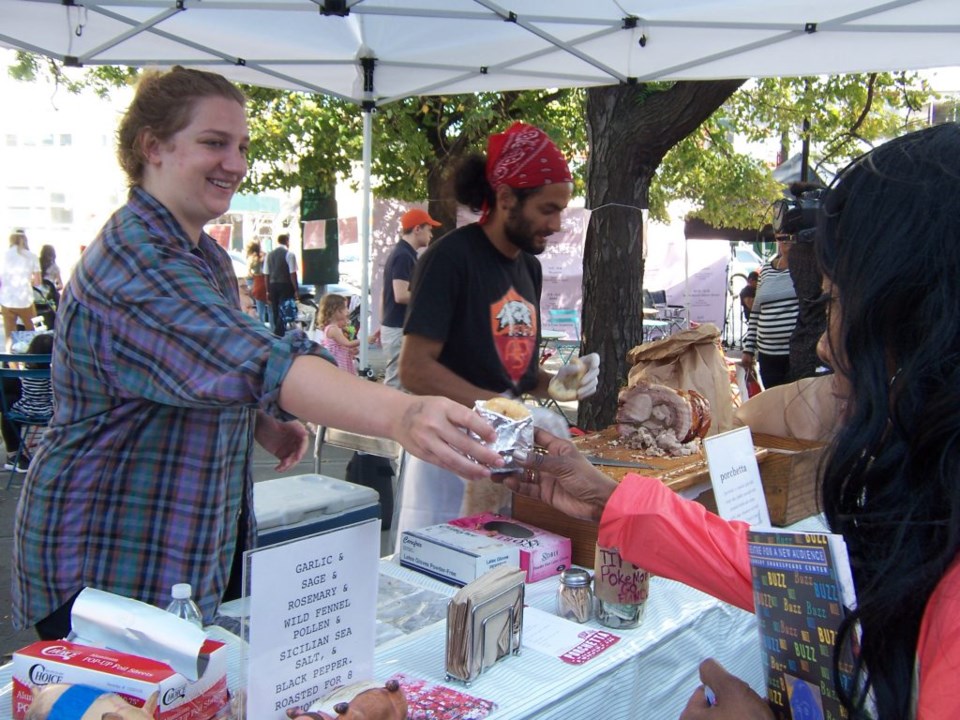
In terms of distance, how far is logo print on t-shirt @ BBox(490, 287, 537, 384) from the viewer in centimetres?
262

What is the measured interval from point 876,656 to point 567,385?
5.51ft

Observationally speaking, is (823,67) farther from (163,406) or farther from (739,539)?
(163,406)

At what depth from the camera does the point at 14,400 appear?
557 centimetres

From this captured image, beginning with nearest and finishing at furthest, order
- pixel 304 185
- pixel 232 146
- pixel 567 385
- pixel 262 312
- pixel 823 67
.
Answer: pixel 232 146 < pixel 567 385 < pixel 823 67 < pixel 304 185 < pixel 262 312

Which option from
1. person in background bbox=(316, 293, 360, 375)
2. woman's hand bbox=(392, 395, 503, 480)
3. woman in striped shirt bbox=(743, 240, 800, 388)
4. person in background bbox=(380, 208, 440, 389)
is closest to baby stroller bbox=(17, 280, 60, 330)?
person in background bbox=(316, 293, 360, 375)

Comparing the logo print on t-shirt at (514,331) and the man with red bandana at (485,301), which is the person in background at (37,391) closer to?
the man with red bandana at (485,301)

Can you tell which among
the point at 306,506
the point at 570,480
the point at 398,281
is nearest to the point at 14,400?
the point at 398,281

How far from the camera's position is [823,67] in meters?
4.04

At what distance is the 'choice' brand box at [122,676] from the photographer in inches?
41.0

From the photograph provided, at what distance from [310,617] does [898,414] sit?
32.2 inches

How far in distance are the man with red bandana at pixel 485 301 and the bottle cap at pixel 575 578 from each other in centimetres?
83

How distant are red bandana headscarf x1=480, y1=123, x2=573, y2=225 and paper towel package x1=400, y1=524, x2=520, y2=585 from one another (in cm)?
122

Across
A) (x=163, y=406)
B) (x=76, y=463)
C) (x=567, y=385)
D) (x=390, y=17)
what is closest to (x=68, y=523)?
(x=76, y=463)

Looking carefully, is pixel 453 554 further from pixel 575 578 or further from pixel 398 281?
pixel 398 281
